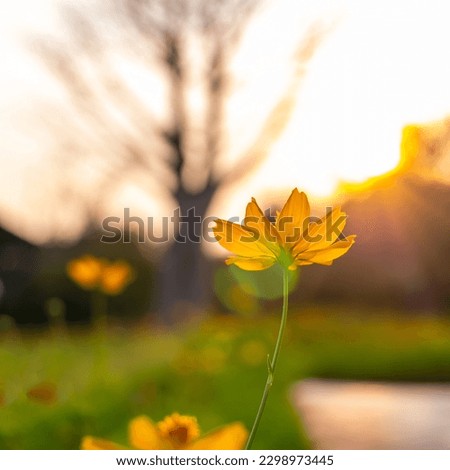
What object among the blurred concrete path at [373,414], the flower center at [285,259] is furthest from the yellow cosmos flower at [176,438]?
the blurred concrete path at [373,414]

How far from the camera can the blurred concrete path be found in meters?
2.48

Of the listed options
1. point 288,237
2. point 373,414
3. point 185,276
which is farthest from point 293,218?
point 185,276

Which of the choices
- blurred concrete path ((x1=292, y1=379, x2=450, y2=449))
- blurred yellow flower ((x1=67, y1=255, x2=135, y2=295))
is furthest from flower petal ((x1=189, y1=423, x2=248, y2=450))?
blurred concrete path ((x1=292, y1=379, x2=450, y2=449))

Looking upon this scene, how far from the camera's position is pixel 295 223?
0.45 metres

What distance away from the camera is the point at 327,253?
0.46 meters

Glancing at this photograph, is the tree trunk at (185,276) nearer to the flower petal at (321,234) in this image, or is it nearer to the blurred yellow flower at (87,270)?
the blurred yellow flower at (87,270)

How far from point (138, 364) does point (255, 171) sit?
7.06 feet

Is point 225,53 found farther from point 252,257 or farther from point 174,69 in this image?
point 252,257

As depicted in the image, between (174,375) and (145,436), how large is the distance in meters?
1.75

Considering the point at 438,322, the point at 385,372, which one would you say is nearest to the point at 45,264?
the point at 385,372

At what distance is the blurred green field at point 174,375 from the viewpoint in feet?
4.34

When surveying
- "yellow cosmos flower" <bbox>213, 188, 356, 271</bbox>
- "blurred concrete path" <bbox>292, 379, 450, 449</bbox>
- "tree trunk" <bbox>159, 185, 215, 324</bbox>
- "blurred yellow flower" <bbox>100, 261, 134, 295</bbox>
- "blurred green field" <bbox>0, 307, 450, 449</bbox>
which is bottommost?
"blurred concrete path" <bbox>292, 379, 450, 449</bbox>

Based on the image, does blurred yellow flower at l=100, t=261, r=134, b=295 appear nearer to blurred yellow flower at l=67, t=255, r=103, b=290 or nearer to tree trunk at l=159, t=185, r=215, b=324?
blurred yellow flower at l=67, t=255, r=103, b=290

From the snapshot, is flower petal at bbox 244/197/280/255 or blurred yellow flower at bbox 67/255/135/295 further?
blurred yellow flower at bbox 67/255/135/295
